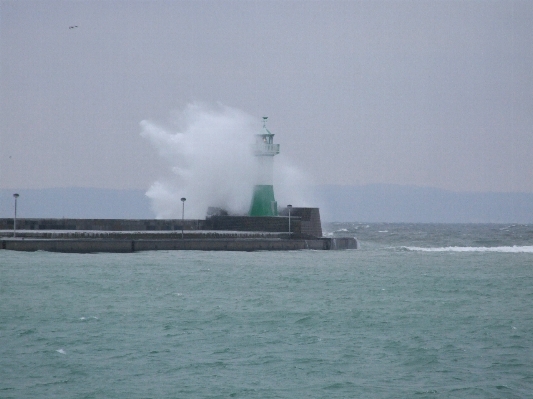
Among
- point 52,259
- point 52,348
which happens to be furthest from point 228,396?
point 52,259

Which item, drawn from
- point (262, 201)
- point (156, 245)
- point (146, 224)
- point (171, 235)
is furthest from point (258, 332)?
point (262, 201)

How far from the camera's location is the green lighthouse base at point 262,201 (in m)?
38.2

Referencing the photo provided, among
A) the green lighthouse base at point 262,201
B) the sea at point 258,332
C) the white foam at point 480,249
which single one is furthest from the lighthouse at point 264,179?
the sea at point 258,332

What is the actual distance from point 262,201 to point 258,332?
23.3 meters

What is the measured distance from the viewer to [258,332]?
49.2 feet

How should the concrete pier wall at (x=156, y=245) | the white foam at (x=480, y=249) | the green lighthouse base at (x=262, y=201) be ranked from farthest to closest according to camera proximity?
the white foam at (x=480, y=249) → the green lighthouse base at (x=262, y=201) → the concrete pier wall at (x=156, y=245)

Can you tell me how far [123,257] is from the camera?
1164 inches

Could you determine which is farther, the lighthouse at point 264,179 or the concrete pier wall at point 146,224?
the lighthouse at point 264,179

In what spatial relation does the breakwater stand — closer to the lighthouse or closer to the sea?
the lighthouse

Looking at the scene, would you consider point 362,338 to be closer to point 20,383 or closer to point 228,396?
point 228,396

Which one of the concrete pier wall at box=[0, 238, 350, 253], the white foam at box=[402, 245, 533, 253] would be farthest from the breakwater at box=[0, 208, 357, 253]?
the white foam at box=[402, 245, 533, 253]

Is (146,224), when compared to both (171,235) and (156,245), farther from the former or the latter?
(156,245)

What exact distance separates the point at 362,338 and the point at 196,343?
2.64 meters

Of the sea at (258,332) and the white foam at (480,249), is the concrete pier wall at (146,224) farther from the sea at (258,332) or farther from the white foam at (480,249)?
the sea at (258,332)
